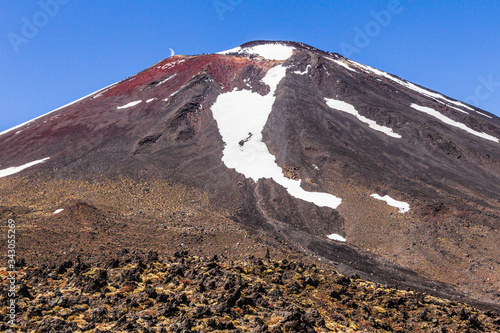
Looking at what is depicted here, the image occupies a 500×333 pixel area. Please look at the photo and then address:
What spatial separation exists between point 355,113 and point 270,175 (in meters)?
23.2

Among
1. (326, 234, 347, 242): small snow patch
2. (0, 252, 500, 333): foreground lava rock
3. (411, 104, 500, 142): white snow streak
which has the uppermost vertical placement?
(411, 104, 500, 142): white snow streak

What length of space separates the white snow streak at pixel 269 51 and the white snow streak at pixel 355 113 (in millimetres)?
24058

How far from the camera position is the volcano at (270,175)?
2517 centimetres

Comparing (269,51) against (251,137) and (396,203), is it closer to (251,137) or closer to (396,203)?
(251,137)

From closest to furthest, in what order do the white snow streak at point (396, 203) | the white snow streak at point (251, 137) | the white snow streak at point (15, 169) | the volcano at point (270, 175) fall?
1. the volcano at point (270, 175)
2. the white snow streak at point (396, 203)
3. the white snow streak at point (251, 137)
4. the white snow streak at point (15, 169)

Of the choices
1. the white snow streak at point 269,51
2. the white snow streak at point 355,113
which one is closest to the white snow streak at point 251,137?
the white snow streak at point 355,113

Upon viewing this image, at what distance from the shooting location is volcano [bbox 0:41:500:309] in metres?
25.2

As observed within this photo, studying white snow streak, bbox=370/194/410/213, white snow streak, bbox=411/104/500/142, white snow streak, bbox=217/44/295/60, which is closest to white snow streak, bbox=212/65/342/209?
white snow streak, bbox=370/194/410/213

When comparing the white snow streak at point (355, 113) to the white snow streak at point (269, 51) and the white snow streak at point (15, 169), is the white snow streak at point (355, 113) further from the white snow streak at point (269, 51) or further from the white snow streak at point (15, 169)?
the white snow streak at point (15, 169)

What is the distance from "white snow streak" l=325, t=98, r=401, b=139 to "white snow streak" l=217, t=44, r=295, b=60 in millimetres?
24058

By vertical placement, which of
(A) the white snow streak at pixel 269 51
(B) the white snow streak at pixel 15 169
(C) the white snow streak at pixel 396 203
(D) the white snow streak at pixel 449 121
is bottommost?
(C) the white snow streak at pixel 396 203

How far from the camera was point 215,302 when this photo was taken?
1012 centimetres

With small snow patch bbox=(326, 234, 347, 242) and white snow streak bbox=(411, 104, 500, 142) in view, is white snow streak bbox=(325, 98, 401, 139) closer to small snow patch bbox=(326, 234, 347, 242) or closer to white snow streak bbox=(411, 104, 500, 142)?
white snow streak bbox=(411, 104, 500, 142)

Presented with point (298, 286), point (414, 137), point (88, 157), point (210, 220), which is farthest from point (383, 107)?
point (298, 286)
